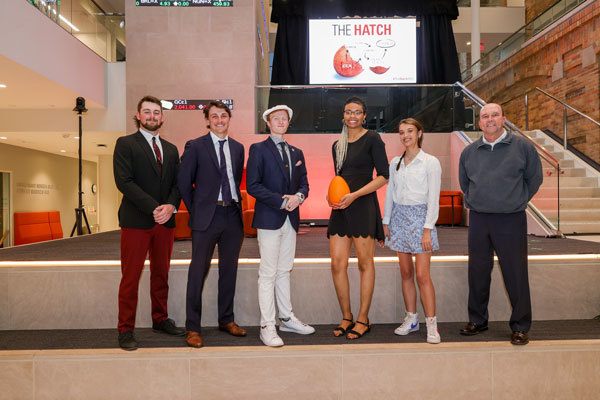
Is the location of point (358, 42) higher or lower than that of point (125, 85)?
higher

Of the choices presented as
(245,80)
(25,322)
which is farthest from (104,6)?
(25,322)

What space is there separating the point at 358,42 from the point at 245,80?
123 inches

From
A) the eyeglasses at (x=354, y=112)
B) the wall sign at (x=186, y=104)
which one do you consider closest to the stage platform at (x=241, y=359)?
the eyeglasses at (x=354, y=112)

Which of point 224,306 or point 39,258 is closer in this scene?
point 224,306

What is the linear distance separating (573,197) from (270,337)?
657 centimetres

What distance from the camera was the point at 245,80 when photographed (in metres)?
9.28

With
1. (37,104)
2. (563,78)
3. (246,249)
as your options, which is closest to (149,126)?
(246,249)

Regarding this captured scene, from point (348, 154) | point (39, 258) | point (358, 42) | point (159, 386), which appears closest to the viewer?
point (159, 386)

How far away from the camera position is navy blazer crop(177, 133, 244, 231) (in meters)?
3.11

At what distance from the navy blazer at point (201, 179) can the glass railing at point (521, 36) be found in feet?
30.8

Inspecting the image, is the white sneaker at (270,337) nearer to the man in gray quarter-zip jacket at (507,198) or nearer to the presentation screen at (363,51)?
the man in gray quarter-zip jacket at (507,198)

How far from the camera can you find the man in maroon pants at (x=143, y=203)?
3.02m

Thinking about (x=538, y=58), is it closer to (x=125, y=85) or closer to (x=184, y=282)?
(x=125, y=85)

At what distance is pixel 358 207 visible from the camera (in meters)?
3.24
